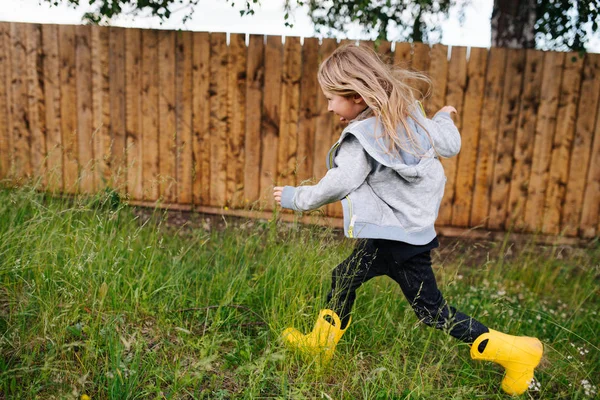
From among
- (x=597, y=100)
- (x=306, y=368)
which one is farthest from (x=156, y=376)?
(x=597, y=100)

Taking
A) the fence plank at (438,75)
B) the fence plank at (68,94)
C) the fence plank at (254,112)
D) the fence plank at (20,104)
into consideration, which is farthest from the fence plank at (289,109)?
the fence plank at (20,104)

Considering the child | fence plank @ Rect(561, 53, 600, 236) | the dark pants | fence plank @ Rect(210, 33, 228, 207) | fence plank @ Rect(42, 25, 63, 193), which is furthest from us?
fence plank @ Rect(42, 25, 63, 193)

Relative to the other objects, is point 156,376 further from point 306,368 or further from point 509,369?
point 509,369

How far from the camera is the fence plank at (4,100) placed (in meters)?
5.18

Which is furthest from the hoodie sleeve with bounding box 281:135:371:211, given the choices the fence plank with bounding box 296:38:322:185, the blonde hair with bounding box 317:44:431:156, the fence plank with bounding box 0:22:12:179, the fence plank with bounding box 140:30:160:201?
the fence plank with bounding box 0:22:12:179

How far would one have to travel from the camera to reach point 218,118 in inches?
195

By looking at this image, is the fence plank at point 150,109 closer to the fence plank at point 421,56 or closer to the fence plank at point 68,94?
the fence plank at point 68,94

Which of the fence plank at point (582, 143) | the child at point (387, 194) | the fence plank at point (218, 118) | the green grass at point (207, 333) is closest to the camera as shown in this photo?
the green grass at point (207, 333)

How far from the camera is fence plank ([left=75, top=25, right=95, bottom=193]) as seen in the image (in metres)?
5.05

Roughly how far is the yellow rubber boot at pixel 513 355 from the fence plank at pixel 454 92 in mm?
2434

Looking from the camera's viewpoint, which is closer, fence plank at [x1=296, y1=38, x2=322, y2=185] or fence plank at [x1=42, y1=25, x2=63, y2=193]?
fence plank at [x1=296, y1=38, x2=322, y2=185]

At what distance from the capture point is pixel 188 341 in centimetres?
240

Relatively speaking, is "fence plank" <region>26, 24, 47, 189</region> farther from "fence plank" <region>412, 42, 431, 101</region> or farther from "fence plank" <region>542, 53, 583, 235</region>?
"fence plank" <region>542, 53, 583, 235</region>

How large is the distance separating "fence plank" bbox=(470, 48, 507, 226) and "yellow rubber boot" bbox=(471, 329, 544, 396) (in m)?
2.37
